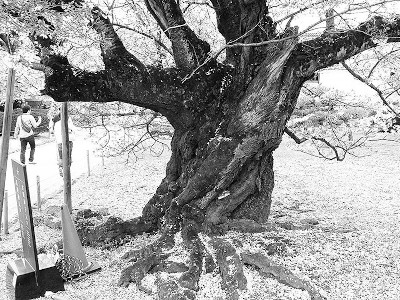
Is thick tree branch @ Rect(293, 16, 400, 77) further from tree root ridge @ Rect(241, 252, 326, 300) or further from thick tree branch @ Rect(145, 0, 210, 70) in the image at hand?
tree root ridge @ Rect(241, 252, 326, 300)

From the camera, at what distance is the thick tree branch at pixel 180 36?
16.7 ft

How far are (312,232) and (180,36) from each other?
317 cm

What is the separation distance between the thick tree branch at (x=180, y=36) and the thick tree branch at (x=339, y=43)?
127 cm

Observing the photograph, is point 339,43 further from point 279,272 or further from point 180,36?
point 279,272

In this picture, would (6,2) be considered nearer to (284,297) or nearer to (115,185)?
(284,297)

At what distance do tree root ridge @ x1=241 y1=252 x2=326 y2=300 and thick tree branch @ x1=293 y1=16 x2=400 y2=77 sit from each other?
7.62ft

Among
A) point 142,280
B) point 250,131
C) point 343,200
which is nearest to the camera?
point 142,280

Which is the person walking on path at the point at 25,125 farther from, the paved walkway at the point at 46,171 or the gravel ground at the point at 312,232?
the gravel ground at the point at 312,232

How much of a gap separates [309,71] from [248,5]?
45.4 inches

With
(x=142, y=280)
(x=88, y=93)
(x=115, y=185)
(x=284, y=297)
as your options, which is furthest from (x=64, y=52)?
(x=115, y=185)

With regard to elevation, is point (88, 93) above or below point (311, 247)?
above

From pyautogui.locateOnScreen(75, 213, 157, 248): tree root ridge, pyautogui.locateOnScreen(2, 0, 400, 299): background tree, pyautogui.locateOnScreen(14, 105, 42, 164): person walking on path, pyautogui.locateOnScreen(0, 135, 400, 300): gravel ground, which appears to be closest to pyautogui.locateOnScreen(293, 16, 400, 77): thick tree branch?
pyautogui.locateOnScreen(2, 0, 400, 299): background tree

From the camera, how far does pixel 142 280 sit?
175 inches

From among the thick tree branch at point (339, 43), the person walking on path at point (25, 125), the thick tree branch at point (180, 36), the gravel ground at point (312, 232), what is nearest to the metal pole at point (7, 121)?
the gravel ground at point (312, 232)
